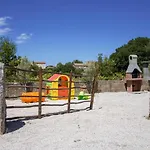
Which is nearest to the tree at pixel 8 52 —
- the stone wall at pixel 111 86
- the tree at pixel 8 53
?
the tree at pixel 8 53

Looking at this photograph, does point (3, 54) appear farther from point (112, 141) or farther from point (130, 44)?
point (130, 44)

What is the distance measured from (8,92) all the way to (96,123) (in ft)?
37.7

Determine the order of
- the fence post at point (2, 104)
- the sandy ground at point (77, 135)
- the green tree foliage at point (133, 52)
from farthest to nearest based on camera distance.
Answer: the green tree foliage at point (133, 52) < the fence post at point (2, 104) < the sandy ground at point (77, 135)

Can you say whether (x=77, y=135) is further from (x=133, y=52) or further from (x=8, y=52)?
(x=133, y=52)

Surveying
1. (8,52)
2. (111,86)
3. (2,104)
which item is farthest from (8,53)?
(2,104)

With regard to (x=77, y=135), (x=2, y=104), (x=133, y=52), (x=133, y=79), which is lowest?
(x=77, y=135)

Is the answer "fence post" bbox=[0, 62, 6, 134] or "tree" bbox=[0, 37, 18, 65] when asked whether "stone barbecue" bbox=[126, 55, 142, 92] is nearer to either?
"tree" bbox=[0, 37, 18, 65]

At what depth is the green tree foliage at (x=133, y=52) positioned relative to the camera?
45594 millimetres

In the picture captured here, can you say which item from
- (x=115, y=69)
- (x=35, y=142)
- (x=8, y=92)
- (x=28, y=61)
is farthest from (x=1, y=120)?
(x=115, y=69)

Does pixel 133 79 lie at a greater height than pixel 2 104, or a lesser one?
greater

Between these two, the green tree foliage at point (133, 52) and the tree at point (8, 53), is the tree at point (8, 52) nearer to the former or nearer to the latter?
the tree at point (8, 53)

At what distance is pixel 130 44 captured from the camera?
53.0 m

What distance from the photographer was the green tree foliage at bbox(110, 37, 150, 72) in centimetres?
4559

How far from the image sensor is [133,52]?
48281 millimetres
